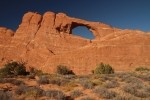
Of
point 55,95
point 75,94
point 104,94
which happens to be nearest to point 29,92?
point 55,95

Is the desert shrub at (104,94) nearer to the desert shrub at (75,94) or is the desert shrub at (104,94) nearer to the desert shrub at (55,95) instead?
the desert shrub at (75,94)

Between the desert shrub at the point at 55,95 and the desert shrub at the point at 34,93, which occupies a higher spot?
the desert shrub at the point at 34,93

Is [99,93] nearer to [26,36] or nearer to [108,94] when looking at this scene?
[108,94]

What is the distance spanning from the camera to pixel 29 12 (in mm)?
59781

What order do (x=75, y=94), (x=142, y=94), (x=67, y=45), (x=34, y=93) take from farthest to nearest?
(x=67, y=45), (x=142, y=94), (x=75, y=94), (x=34, y=93)

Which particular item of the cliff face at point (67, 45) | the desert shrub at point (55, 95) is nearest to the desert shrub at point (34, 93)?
the desert shrub at point (55, 95)

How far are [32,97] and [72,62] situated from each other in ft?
117

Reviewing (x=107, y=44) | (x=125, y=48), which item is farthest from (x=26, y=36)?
(x=125, y=48)

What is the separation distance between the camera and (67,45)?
54.8 meters

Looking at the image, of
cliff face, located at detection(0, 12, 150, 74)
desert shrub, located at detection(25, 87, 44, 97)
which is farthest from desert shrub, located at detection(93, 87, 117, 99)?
cliff face, located at detection(0, 12, 150, 74)

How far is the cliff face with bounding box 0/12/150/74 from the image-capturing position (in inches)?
1865

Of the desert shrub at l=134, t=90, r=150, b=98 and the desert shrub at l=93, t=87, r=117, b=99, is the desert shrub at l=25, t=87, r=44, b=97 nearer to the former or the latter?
the desert shrub at l=93, t=87, r=117, b=99

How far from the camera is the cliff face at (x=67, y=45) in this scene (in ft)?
155

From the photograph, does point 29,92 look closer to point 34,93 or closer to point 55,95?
point 34,93
